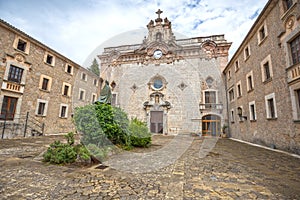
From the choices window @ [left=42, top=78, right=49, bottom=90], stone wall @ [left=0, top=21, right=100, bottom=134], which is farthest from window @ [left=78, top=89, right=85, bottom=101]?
window @ [left=42, top=78, right=49, bottom=90]

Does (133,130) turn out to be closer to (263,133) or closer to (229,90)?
(263,133)

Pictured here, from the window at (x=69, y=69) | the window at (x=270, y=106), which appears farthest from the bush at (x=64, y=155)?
the window at (x=69, y=69)

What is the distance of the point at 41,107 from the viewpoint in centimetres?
1358

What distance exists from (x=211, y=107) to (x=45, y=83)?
53.3ft

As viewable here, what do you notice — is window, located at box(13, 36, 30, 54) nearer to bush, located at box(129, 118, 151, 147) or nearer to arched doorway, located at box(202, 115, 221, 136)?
bush, located at box(129, 118, 151, 147)

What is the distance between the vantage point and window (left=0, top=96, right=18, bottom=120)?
10705 millimetres

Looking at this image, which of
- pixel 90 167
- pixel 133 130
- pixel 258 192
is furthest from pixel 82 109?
pixel 258 192

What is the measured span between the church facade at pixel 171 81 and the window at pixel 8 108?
9.95m

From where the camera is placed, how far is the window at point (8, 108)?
10705mm

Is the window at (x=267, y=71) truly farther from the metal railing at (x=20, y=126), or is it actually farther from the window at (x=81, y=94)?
the window at (x=81, y=94)

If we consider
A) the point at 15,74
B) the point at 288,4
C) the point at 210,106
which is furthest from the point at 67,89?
the point at 288,4

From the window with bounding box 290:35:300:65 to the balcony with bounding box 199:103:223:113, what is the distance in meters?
9.85

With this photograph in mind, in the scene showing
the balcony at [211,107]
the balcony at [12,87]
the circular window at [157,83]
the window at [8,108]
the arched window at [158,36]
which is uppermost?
the arched window at [158,36]

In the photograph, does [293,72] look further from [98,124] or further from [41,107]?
[41,107]
